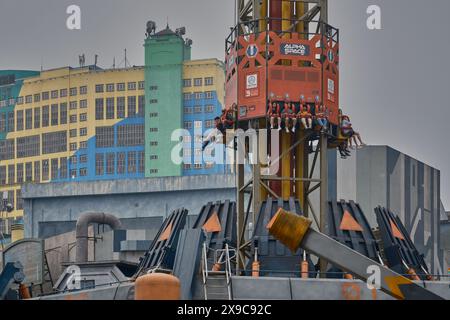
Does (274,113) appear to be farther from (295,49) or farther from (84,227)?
(84,227)

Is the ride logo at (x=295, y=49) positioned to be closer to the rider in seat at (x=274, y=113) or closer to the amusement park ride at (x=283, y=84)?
the amusement park ride at (x=283, y=84)

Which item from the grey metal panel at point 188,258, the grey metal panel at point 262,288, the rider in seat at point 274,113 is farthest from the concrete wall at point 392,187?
the grey metal panel at point 262,288

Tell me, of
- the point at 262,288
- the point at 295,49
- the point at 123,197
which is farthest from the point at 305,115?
the point at 123,197

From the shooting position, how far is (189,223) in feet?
400

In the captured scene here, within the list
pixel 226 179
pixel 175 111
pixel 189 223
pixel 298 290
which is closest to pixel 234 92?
pixel 298 290

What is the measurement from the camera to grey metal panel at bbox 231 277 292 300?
179ft

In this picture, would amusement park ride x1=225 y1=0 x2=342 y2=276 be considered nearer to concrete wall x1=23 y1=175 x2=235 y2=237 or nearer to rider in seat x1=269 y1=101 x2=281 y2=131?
rider in seat x1=269 y1=101 x2=281 y2=131

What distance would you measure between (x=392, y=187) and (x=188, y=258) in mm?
68849

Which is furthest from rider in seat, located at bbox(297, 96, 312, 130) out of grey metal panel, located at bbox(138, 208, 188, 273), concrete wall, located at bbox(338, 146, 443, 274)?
concrete wall, located at bbox(338, 146, 443, 274)

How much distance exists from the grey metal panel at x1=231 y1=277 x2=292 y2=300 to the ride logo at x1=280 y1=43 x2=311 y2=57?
1608 centimetres

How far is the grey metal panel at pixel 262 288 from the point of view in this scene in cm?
5462

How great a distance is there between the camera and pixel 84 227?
99875 millimetres
